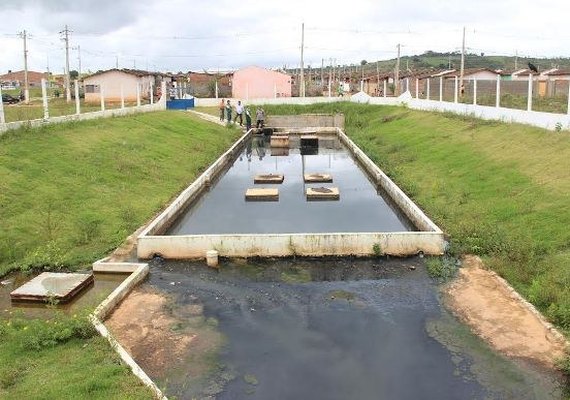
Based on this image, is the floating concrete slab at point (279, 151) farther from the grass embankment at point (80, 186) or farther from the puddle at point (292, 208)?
the grass embankment at point (80, 186)

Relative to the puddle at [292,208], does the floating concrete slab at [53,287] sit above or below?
below

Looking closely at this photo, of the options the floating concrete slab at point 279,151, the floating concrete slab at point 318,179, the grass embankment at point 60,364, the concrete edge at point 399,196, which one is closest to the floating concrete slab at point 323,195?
the concrete edge at point 399,196

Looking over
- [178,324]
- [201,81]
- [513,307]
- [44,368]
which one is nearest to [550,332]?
[513,307]

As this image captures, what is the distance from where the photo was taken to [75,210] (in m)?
12.8

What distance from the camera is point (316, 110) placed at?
43.1 m

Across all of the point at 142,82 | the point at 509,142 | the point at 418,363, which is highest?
the point at 142,82

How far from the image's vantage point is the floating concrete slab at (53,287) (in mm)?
8898

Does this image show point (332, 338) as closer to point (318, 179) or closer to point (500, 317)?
point (500, 317)

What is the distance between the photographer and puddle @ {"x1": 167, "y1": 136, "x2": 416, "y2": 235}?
1378cm

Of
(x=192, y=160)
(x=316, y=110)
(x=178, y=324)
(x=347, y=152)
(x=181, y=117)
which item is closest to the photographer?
(x=178, y=324)

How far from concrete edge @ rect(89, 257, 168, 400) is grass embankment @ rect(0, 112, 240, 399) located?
0.37ft

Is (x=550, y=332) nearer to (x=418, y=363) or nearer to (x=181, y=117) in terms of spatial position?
(x=418, y=363)

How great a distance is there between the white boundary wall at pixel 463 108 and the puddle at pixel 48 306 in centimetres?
1288

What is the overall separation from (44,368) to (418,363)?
4513mm
